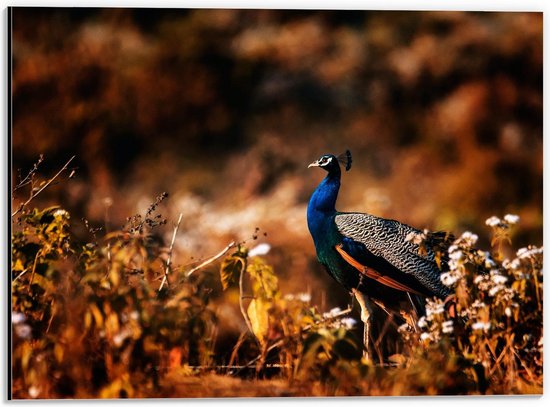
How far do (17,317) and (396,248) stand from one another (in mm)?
1783

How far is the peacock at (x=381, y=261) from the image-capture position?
4613mm

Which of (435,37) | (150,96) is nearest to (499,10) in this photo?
(435,37)

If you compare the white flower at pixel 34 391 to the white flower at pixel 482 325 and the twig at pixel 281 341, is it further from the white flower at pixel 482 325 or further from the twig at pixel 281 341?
the white flower at pixel 482 325

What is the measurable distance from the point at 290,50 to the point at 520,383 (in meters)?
1.95

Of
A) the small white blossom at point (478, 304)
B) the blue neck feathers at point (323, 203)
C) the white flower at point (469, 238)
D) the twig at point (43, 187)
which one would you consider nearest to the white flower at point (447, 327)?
the small white blossom at point (478, 304)

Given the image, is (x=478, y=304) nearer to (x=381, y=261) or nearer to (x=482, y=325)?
(x=482, y=325)

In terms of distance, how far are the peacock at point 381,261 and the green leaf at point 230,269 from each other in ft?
1.44

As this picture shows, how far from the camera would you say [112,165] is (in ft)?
15.8

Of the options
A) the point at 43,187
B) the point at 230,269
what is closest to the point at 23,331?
the point at 43,187

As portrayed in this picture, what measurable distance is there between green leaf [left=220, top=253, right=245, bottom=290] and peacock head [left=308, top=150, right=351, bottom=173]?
2.08ft

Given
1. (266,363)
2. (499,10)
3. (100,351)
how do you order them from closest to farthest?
(100,351), (266,363), (499,10)

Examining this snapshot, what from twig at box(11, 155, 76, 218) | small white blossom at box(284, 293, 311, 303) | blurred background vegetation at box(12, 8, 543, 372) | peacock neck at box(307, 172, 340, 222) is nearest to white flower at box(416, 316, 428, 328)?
small white blossom at box(284, 293, 311, 303)

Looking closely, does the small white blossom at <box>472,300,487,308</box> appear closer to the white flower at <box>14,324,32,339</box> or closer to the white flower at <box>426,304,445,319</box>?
the white flower at <box>426,304,445,319</box>

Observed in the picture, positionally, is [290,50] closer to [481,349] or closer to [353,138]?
[353,138]
